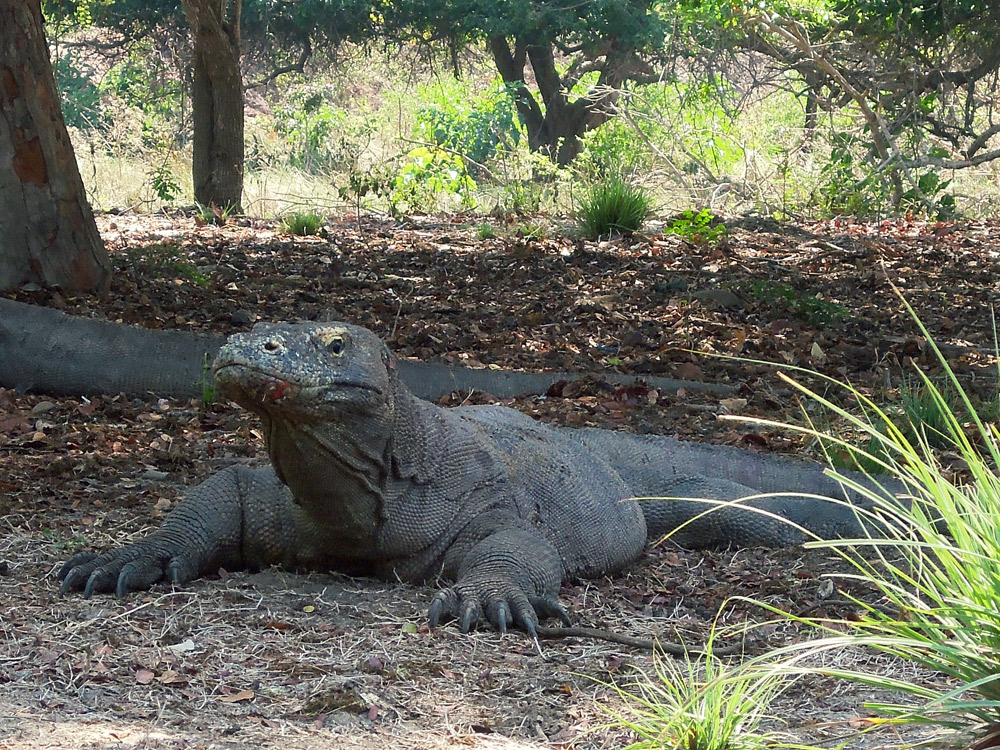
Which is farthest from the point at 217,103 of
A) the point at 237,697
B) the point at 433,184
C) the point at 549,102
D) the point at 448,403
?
the point at 549,102

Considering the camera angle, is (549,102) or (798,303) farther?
(549,102)

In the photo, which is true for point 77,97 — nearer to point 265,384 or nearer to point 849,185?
point 849,185

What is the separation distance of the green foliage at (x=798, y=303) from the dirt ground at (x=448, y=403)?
0.08 feet

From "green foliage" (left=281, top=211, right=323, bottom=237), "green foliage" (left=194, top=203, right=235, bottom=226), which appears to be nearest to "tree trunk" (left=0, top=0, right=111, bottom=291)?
"green foliage" (left=281, top=211, right=323, bottom=237)

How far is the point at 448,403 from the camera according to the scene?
655cm

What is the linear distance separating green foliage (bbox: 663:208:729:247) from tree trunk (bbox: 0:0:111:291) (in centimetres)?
518

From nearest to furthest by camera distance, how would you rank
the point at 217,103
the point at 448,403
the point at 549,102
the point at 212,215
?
1. the point at 448,403
2. the point at 212,215
3. the point at 217,103
4. the point at 549,102

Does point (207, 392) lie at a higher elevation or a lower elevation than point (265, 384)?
lower

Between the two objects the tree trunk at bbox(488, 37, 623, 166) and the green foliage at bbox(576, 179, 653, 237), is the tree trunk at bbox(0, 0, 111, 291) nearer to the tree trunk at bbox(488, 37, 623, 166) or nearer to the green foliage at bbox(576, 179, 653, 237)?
the green foliage at bbox(576, 179, 653, 237)

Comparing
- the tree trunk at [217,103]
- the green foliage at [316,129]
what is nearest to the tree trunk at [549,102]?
the green foliage at [316,129]

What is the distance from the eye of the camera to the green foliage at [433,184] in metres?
13.7

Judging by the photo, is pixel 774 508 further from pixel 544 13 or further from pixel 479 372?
pixel 544 13

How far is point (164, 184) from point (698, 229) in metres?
6.49

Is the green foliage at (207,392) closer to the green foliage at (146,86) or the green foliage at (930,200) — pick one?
the green foliage at (930,200)
